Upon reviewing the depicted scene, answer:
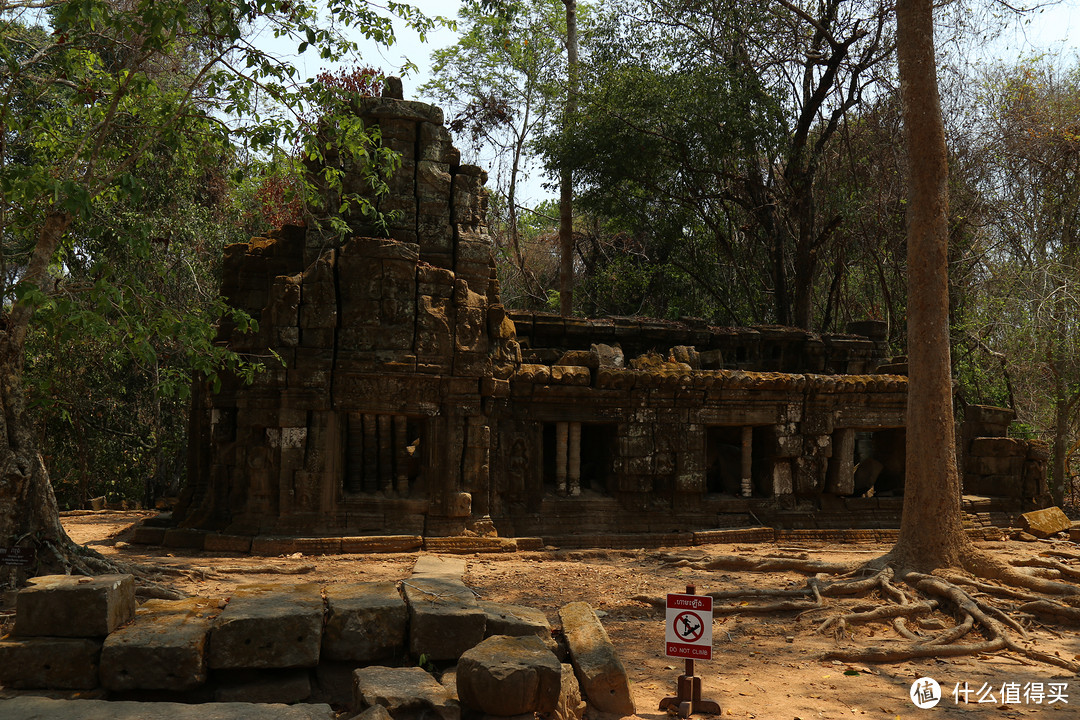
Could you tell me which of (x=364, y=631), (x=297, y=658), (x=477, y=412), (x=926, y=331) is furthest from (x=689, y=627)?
(x=477, y=412)

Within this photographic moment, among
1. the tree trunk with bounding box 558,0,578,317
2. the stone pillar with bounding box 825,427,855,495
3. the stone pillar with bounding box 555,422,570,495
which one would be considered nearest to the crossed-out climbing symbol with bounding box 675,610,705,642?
the stone pillar with bounding box 555,422,570,495

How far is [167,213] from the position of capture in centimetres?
1527

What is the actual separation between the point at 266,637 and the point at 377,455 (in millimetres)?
5764

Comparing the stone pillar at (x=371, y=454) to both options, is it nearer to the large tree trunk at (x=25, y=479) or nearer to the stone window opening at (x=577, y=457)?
the stone window opening at (x=577, y=457)

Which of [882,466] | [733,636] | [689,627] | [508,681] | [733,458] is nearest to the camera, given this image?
[508,681]

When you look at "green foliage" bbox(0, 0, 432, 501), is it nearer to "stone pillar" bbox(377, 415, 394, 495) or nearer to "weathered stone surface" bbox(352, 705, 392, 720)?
"stone pillar" bbox(377, 415, 394, 495)

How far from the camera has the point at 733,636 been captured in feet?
22.5

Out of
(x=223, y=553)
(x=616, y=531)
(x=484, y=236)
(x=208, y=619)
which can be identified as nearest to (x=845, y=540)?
(x=616, y=531)

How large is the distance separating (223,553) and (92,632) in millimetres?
5092

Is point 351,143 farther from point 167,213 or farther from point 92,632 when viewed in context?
point 167,213

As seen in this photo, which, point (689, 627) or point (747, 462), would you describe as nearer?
point (689, 627)

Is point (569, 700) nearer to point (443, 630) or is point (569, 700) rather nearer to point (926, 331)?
point (443, 630)

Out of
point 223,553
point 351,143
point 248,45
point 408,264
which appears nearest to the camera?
point 248,45

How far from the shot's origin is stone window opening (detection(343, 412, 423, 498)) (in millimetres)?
10328
